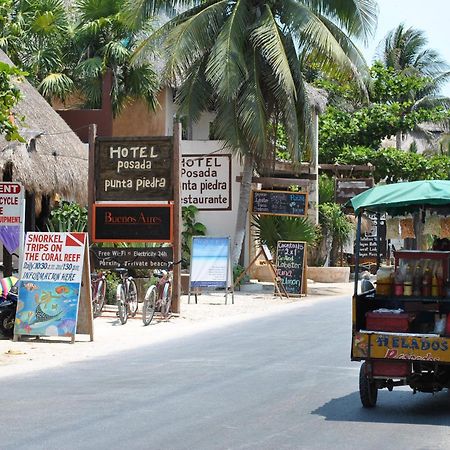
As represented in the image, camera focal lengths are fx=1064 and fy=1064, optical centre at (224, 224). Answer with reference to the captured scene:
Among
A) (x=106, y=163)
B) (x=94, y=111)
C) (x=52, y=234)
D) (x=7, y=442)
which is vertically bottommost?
(x=7, y=442)

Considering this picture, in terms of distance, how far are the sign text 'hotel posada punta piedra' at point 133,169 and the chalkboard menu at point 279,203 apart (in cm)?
958

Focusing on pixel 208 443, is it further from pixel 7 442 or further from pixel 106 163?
pixel 106 163

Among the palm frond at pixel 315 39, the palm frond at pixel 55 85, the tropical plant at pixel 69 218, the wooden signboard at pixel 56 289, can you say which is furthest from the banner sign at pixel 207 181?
the wooden signboard at pixel 56 289

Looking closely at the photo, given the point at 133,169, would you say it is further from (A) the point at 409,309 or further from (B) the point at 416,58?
(B) the point at 416,58

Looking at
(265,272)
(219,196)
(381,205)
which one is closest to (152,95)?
(219,196)

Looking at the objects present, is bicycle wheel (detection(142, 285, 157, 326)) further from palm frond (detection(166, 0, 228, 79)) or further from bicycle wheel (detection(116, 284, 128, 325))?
palm frond (detection(166, 0, 228, 79))

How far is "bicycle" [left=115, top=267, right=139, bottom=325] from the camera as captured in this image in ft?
64.2

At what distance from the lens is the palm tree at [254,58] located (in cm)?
2845

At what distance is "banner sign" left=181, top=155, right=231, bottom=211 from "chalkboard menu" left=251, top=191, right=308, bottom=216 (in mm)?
1003

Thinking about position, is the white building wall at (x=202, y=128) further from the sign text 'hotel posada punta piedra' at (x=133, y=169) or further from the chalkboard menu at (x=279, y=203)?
the sign text 'hotel posada punta piedra' at (x=133, y=169)

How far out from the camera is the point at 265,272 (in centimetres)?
3431

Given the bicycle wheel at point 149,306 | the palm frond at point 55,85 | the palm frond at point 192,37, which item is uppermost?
the palm frond at point 192,37

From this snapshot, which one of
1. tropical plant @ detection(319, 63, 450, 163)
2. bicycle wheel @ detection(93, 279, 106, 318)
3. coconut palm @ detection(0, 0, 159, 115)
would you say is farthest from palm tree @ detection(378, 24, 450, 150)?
bicycle wheel @ detection(93, 279, 106, 318)

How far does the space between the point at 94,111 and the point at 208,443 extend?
2468 centimetres
